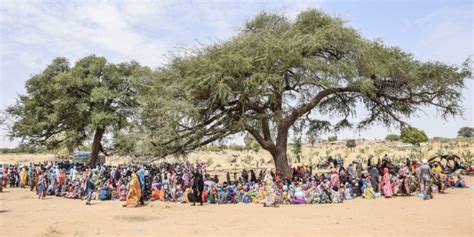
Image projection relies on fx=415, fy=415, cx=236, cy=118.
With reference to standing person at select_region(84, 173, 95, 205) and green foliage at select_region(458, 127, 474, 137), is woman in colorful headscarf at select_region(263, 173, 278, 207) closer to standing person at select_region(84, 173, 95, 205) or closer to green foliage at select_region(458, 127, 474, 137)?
standing person at select_region(84, 173, 95, 205)

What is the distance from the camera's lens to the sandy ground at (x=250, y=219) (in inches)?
416

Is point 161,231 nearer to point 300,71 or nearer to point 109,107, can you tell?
point 300,71

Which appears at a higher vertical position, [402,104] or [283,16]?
[283,16]

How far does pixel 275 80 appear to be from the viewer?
19.0 m

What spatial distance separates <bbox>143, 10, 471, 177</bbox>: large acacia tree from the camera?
759 inches

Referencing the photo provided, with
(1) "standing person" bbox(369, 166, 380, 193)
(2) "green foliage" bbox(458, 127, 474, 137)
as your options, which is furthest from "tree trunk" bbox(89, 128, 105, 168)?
(2) "green foliage" bbox(458, 127, 474, 137)

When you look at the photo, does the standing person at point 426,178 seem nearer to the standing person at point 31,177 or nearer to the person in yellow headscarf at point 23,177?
the standing person at point 31,177

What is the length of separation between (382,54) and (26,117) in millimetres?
28192

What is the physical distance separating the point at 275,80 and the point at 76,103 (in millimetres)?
20341

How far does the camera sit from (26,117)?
34156mm

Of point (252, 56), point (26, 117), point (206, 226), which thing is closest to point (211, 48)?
point (252, 56)

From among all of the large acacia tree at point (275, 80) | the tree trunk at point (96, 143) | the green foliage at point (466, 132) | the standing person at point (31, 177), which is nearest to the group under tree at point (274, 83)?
the large acacia tree at point (275, 80)

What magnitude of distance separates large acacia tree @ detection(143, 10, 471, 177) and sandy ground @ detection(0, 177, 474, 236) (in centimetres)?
501

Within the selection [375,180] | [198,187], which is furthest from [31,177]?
[375,180]
